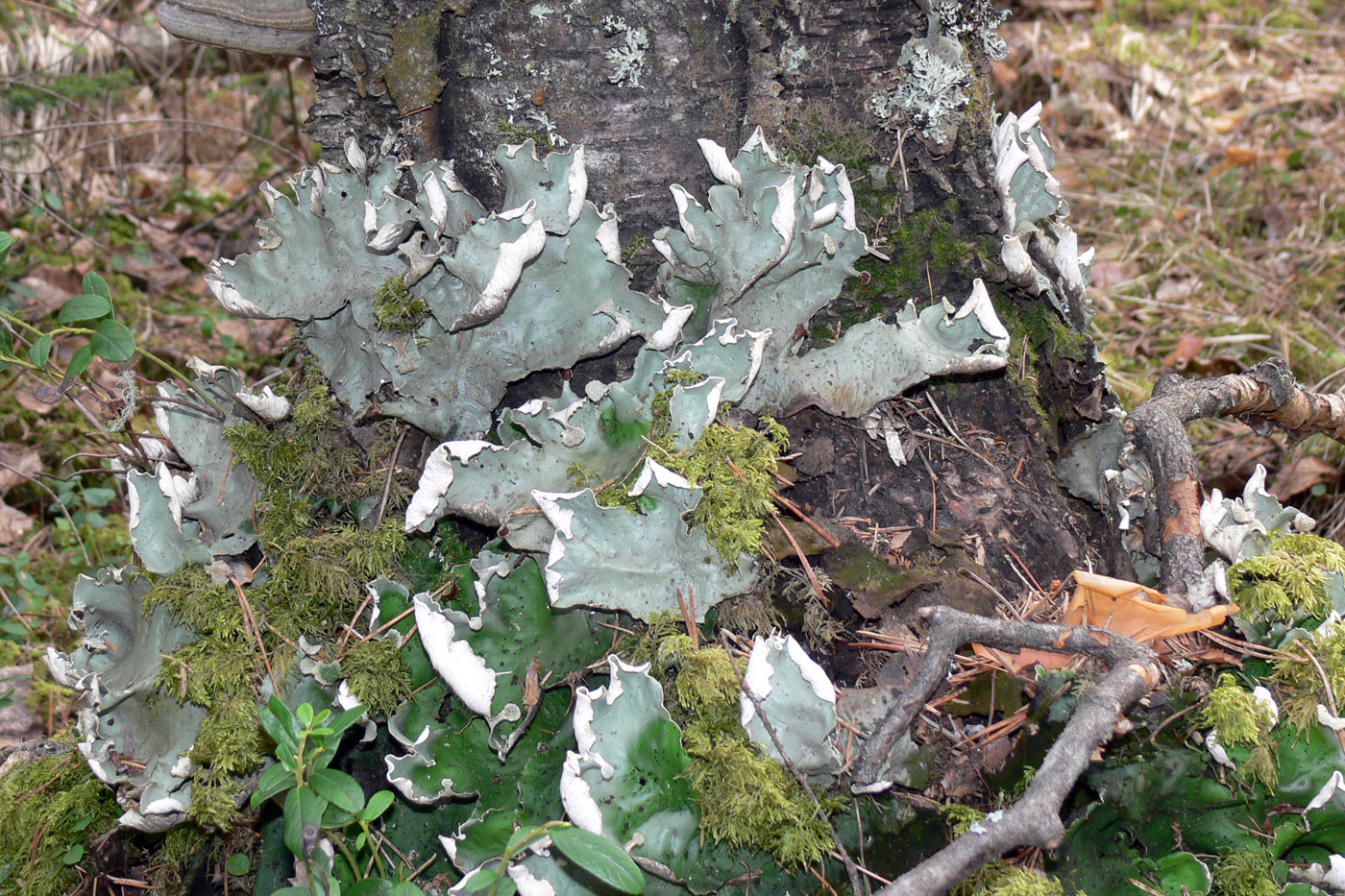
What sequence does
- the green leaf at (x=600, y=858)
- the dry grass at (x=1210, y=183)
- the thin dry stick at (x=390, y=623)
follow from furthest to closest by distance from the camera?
the dry grass at (x=1210, y=183) → the thin dry stick at (x=390, y=623) → the green leaf at (x=600, y=858)

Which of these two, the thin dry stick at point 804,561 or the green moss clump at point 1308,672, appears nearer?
the green moss clump at point 1308,672

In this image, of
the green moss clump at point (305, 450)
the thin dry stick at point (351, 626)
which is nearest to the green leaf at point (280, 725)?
the thin dry stick at point (351, 626)

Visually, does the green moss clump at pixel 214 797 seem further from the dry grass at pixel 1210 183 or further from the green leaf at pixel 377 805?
the dry grass at pixel 1210 183

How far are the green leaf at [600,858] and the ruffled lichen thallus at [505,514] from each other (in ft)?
0.34

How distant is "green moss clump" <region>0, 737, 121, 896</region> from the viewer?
89.4 inches

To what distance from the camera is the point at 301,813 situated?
5.52ft

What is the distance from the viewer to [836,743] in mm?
1909

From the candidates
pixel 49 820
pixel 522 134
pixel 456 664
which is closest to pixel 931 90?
pixel 522 134

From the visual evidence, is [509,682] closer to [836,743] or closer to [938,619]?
[836,743]

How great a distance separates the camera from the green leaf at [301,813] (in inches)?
65.7

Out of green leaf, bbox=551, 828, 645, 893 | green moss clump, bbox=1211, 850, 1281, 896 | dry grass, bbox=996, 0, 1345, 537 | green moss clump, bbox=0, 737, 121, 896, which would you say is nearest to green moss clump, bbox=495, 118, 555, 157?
green leaf, bbox=551, 828, 645, 893

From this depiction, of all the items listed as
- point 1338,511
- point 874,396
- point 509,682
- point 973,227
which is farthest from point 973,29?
point 1338,511

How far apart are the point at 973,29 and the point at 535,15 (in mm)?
1194

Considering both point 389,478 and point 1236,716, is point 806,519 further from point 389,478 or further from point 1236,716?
point 389,478
